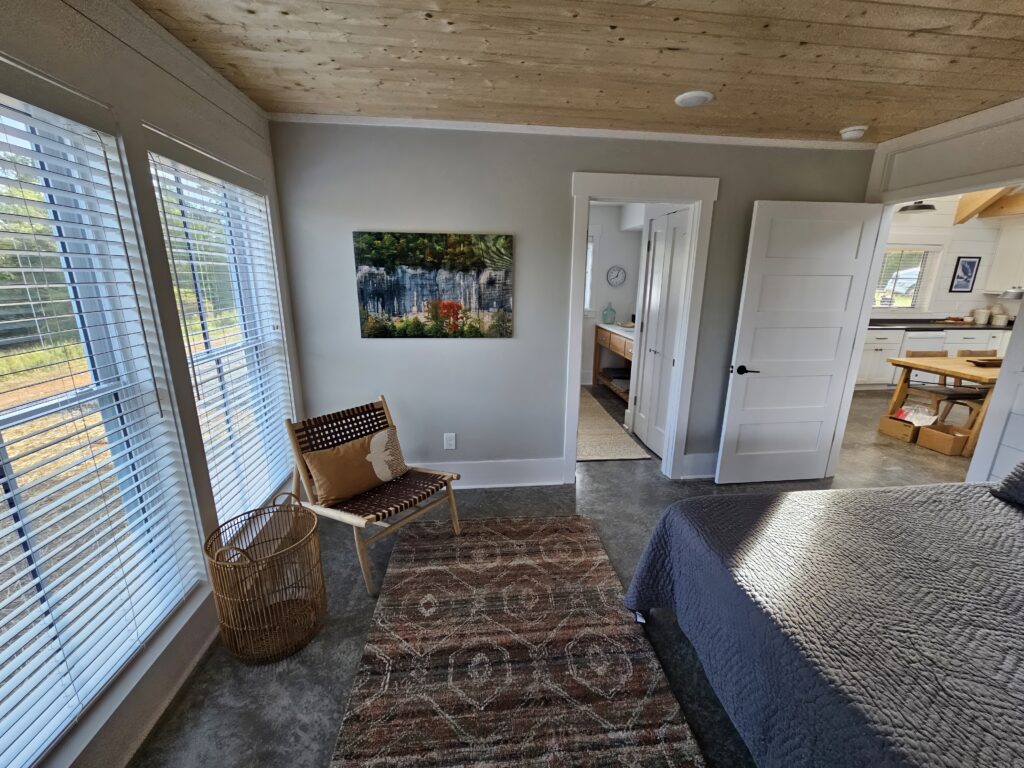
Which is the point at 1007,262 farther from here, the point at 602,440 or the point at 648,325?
the point at 602,440

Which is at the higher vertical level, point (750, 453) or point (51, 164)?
point (51, 164)

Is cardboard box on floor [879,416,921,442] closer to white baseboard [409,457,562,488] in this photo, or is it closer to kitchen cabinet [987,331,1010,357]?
kitchen cabinet [987,331,1010,357]

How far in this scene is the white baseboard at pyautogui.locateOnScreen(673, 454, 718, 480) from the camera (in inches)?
122

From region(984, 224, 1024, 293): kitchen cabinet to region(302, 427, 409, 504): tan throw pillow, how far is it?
7888mm

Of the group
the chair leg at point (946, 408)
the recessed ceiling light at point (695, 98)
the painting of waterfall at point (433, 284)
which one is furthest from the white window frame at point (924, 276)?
the painting of waterfall at point (433, 284)

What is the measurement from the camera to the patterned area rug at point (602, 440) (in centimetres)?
348

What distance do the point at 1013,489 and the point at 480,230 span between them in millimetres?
2667

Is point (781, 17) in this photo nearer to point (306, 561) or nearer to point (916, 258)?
point (306, 561)

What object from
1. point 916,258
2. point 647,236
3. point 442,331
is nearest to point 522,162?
point 442,331

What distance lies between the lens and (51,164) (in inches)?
44.0

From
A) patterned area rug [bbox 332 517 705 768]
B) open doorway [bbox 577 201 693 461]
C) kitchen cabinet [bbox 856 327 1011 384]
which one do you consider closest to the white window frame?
kitchen cabinet [bbox 856 327 1011 384]

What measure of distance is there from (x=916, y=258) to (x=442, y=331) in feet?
22.1

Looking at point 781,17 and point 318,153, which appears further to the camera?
point 318,153

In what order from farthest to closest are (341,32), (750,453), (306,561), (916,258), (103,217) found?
1. (916,258)
2. (750,453)
3. (306,561)
4. (341,32)
5. (103,217)
